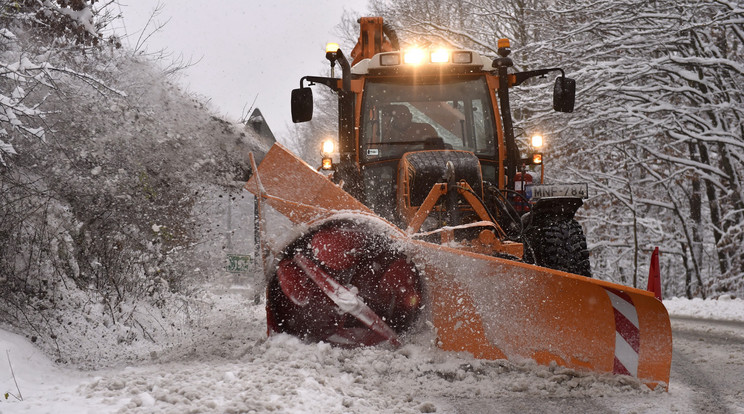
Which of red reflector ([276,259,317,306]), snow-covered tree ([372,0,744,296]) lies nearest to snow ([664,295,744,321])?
snow-covered tree ([372,0,744,296])

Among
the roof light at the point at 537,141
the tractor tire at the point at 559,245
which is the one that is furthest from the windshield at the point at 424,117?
the tractor tire at the point at 559,245

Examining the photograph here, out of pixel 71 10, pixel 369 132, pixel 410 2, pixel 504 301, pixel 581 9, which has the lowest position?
pixel 504 301

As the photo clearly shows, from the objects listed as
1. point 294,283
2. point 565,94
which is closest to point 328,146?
point 565,94

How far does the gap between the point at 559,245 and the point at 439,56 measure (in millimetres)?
1924

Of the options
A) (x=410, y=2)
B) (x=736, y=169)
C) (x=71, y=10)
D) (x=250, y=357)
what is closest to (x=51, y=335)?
(x=250, y=357)

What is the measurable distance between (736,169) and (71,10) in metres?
11.9

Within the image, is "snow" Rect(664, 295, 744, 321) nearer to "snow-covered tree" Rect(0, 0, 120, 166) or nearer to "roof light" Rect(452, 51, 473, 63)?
"roof light" Rect(452, 51, 473, 63)

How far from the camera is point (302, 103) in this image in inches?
231

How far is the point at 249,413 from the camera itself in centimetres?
288

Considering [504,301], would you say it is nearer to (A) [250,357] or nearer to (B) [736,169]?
(A) [250,357]

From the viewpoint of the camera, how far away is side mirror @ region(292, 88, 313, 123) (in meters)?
5.86

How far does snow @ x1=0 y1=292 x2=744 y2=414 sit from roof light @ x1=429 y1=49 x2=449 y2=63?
262cm

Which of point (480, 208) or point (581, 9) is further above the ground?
point (581, 9)

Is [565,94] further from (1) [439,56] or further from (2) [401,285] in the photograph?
(2) [401,285]
